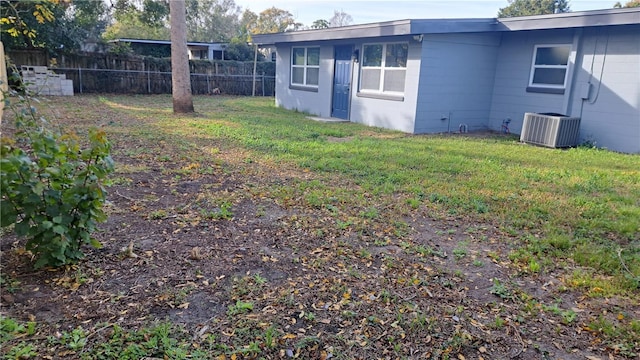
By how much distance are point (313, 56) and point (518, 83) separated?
6917 mm

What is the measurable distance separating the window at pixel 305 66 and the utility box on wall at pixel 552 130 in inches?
293

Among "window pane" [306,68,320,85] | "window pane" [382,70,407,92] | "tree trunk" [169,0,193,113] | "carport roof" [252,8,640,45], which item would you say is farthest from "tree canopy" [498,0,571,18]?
"tree trunk" [169,0,193,113]

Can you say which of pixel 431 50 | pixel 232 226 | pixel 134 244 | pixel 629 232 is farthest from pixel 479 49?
pixel 134 244

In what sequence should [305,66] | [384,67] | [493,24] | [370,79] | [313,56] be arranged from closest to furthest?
1. [493,24]
2. [384,67]
3. [370,79]
4. [313,56]
5. [305,66]

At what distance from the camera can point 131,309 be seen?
2.80m

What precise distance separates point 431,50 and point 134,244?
9262 mm

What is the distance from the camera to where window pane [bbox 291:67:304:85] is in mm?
16078

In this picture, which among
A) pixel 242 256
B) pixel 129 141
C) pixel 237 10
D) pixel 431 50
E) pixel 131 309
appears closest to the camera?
pixel 131 309

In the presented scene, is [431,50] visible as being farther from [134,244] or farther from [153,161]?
[134,244]

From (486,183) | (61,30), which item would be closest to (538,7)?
(61,30)

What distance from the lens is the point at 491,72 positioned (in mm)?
12195

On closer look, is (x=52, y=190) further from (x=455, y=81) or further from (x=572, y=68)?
(x=572, y=68)

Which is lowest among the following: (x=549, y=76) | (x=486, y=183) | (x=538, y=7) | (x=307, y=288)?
(x=307, y=288)

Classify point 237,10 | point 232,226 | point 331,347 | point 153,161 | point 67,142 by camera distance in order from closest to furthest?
1. point 331,347
2. point 67,142
3. point 232,226
4. point 153,161
5. point 237,10
